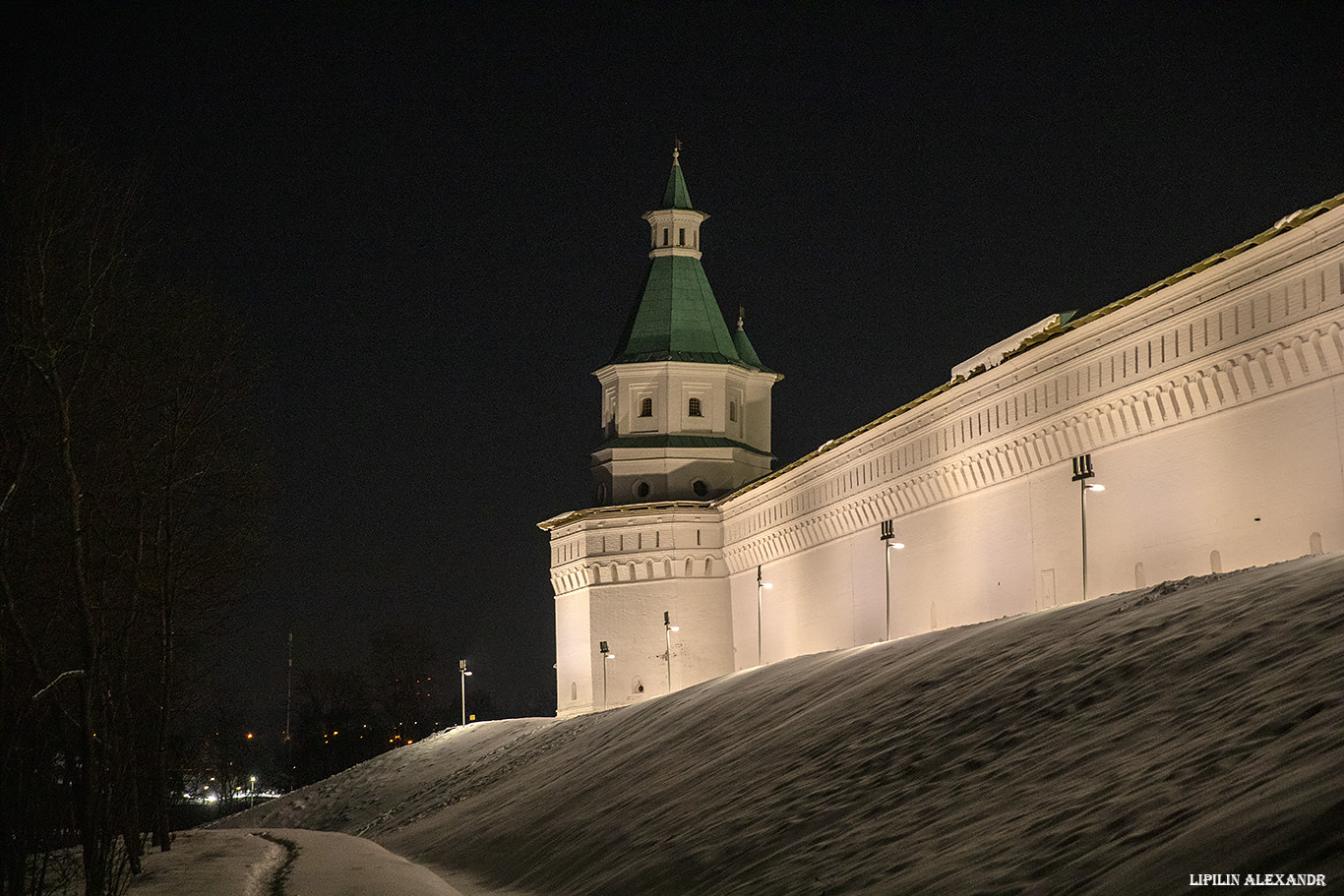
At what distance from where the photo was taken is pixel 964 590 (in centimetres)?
2816

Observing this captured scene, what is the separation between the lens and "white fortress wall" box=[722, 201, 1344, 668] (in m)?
18.9

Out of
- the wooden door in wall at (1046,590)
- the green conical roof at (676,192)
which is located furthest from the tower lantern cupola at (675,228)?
the wooden door in wall at (1046,590)

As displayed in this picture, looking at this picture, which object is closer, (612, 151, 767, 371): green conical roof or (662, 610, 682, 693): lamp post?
(662, 610, 682, 693): lamp post

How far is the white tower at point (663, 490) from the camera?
43.6 m

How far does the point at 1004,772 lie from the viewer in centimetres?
1062

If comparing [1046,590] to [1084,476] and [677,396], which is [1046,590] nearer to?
[1084,476]

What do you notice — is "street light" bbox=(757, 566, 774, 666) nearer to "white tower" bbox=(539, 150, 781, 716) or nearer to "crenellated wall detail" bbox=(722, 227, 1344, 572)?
"white tower" bbox=(539, 150, 781, 716)

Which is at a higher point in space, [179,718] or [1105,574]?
[1105,574]

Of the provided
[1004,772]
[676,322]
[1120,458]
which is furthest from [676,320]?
[1004,772]

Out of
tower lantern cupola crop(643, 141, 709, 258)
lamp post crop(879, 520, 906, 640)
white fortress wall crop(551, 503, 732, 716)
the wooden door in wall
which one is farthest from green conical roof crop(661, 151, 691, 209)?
the wooden door in wall

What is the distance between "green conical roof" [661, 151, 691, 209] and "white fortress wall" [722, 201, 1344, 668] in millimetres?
16879

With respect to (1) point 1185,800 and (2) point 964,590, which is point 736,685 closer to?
(2) point 964,590

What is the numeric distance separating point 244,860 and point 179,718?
25.6 ft

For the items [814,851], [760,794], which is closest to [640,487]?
[760,794]
